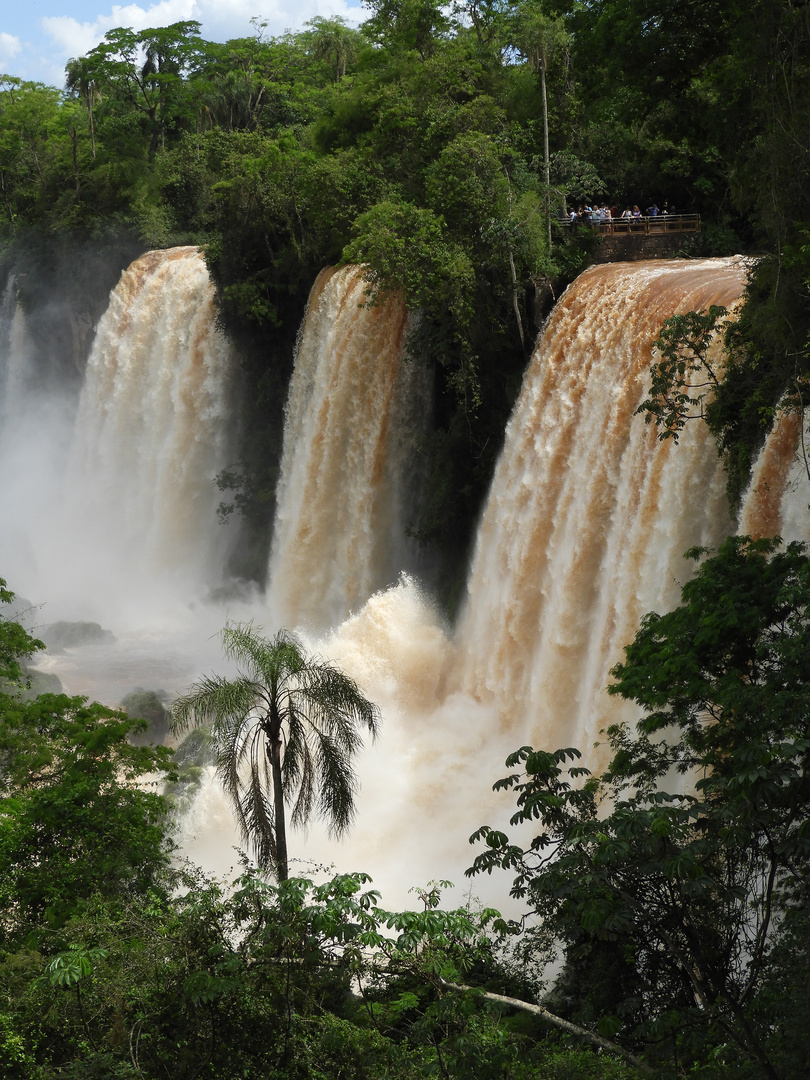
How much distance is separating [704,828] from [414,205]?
17167 millimetres

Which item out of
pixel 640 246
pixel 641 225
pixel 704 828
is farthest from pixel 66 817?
pixel 641 225

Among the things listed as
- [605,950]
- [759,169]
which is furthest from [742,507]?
[605,950]

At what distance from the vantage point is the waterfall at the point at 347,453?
2230cm

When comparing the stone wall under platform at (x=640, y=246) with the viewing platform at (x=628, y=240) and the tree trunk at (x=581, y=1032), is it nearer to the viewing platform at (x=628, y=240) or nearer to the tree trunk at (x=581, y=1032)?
the viewing platform at (x=628, y=240)

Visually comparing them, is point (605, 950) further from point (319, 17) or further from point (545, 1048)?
point (319, 17)

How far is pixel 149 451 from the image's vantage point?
31.6 metres

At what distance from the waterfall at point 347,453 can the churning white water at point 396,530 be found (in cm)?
5

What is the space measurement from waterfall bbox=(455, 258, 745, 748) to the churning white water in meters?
0.04

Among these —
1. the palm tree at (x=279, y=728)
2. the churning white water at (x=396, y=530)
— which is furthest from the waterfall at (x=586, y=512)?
→ the palm tree at (x=279, y=728)

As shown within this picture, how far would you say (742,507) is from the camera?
37.4ft

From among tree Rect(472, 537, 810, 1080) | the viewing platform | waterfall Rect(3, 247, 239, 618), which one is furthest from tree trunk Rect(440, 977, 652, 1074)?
waterfall Rect(3, 247, 239, 618)

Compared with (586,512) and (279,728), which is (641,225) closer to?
(586,512)

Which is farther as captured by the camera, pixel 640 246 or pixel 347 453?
pixel 347 453

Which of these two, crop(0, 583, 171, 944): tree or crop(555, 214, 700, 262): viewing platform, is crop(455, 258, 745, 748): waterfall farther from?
crop(0, 583, 171, 944): tree
